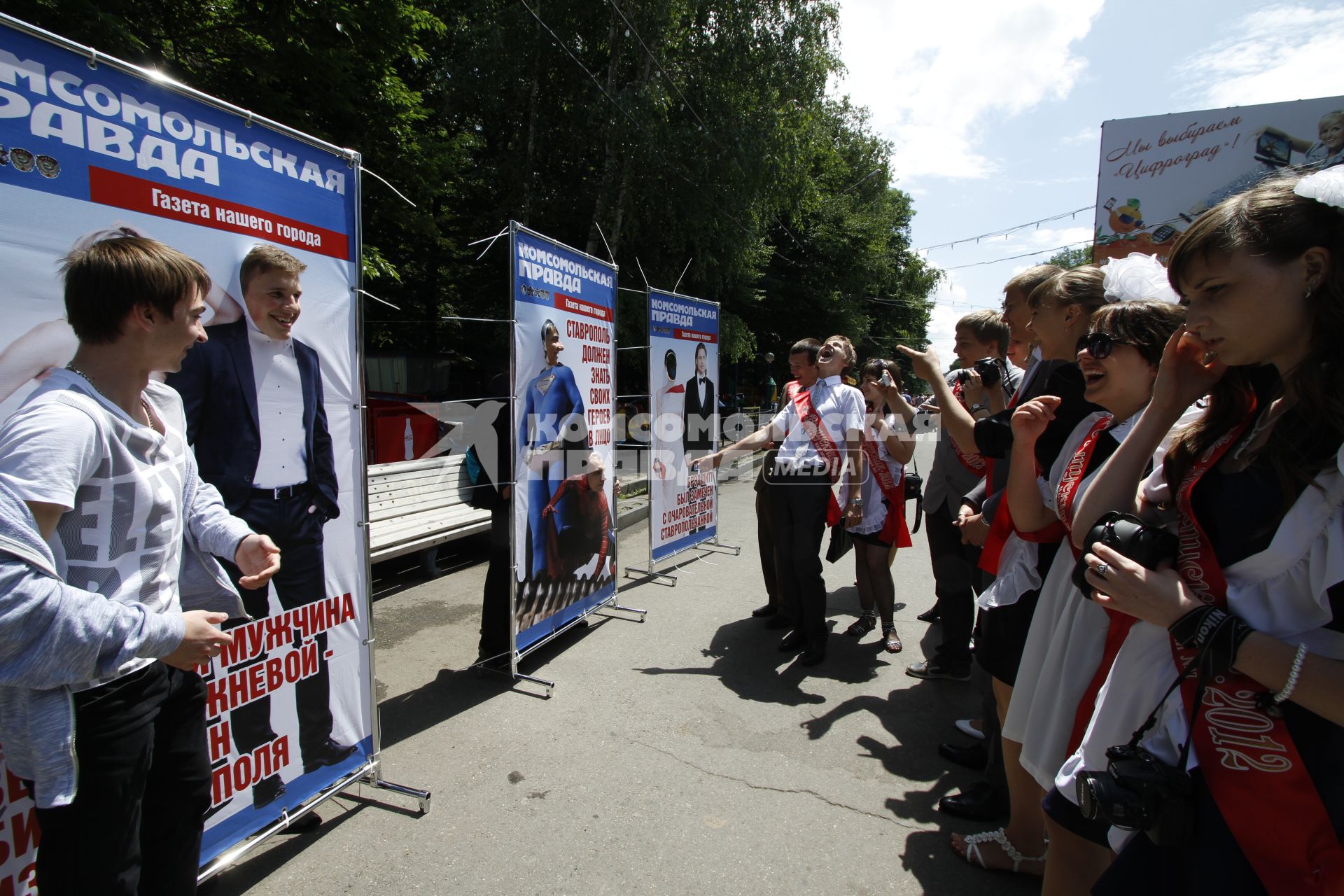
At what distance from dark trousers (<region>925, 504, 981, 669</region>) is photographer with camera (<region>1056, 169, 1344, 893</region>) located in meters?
2.70

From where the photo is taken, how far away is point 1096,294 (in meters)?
2.13

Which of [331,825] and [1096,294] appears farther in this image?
[331,825]

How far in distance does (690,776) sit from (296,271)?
103 inches

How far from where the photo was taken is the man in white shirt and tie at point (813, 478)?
4.19 m

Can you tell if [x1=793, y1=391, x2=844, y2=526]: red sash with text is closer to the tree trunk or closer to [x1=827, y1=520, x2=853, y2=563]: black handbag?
[x1=827, y1=520, x2=853, y2=563]: black handbag

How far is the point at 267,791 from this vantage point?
93.1 inches

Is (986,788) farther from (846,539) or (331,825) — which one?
(331,825)

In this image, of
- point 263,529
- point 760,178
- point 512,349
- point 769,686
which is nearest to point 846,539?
point 769,686

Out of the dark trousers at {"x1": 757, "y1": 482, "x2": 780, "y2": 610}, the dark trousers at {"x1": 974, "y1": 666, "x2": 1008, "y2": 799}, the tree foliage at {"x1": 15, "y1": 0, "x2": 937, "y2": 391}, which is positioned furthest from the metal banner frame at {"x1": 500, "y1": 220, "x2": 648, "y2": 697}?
the tree foliage at {"x1": 15, "y1": 0, "x2": 937, "y2": 391}

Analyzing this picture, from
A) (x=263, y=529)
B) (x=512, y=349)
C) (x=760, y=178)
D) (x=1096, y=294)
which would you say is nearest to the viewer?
(x=1096, y=294)

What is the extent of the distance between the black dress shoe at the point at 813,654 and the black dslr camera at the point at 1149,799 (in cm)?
300

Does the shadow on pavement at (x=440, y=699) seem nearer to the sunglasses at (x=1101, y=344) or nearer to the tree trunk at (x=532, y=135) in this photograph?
the sunglasses at (x=1101, y=344)

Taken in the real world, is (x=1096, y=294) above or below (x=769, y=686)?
above

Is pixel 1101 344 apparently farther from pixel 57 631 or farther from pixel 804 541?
pixel 804 541
